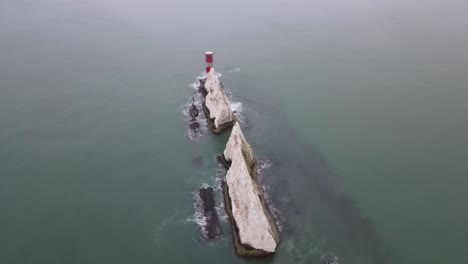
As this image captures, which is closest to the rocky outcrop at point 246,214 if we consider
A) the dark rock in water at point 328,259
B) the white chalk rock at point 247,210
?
the white chalk rock at point 247,210

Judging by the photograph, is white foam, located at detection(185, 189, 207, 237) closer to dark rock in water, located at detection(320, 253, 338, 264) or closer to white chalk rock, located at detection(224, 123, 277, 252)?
white chalk rock, located at detection(224, 123, 277, 252)

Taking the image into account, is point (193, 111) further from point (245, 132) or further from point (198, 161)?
point (198, 161)

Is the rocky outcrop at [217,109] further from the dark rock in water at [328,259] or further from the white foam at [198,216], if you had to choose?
the dark rock in water at [328,259]

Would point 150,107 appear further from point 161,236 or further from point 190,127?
point 161,236

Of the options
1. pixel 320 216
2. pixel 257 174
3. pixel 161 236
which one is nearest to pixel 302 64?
pixel 257 174

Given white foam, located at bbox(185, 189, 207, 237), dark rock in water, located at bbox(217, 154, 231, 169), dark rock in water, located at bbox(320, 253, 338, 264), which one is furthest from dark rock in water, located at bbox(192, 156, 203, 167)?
dark rock in water, located at bbox(320, 253, 338, 264)
